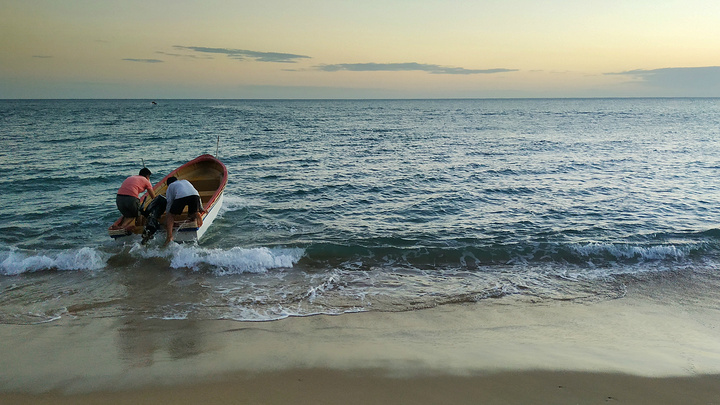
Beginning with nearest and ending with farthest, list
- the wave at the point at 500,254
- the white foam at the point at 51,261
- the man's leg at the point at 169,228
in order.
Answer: the white foam at the point at 51,261
the wave at the point at 500,254
the man's leg at the point at 169,228

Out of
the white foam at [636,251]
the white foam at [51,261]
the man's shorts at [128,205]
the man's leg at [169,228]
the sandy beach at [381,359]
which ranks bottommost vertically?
the white foam at [51,261]

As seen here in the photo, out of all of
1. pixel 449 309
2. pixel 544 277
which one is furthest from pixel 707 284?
pixel 449 309

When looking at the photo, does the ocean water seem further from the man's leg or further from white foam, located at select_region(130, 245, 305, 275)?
the man's leg

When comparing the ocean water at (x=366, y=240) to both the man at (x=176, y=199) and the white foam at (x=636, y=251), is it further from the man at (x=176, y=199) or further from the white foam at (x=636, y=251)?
the man at (x=176, y=199)

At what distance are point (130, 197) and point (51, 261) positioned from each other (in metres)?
2.00

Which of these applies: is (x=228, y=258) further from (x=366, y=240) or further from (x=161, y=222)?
(x=366, y=240)

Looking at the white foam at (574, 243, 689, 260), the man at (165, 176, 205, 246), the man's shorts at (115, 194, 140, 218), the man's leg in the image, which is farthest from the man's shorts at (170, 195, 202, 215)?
the white foam at (574, 243, 689, 260)

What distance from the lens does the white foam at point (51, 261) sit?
9141 millimetres

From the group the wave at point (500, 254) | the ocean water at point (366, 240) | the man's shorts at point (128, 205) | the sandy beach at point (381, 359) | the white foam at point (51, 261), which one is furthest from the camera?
the man's shorts at point (128, 205)

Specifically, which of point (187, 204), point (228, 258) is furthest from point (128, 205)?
point (228, 258)

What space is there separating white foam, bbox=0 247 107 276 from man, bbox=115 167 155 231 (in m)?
0.92

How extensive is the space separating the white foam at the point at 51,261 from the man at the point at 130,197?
920 millimetres

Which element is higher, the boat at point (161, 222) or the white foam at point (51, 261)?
the boat at point (161, 222)

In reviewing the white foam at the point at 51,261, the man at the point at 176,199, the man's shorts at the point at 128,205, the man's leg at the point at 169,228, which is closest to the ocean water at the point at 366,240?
the white foam at the point at 51,261
